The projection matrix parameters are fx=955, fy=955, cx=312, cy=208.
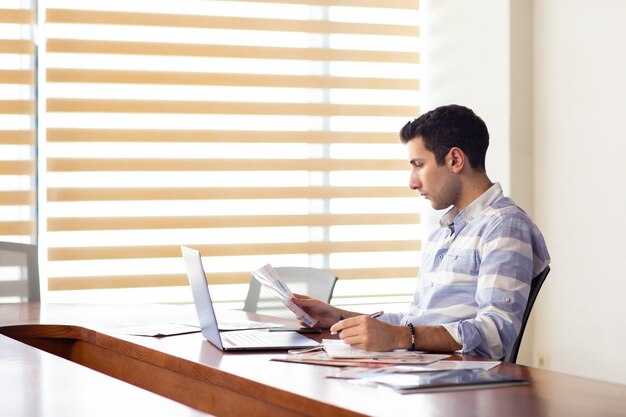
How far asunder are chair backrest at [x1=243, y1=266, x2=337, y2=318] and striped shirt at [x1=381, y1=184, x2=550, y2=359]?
586 millimetres

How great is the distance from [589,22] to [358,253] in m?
1.72

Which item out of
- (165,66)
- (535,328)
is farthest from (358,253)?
(165,66)

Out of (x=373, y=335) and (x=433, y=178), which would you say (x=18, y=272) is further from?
(x=373, y=335)

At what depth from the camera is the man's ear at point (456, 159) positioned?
8.72 feet

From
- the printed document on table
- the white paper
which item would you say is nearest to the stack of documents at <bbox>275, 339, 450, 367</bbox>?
the white paper

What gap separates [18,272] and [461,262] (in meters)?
2.05

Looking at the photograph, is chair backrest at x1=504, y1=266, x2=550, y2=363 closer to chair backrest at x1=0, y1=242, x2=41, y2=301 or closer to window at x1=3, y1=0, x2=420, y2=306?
chair backrest at x1=0, y1=242, x2=41, y2=301

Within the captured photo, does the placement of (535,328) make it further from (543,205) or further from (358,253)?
(358,253)

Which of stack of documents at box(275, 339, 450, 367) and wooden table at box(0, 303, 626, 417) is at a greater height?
stack of documents at box(275, 339, 450, 367)

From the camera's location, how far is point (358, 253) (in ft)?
16.8

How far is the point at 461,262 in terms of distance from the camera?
258cm

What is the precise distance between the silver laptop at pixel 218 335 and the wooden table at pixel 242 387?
1.8 inches

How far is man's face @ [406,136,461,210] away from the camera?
2.67 meters

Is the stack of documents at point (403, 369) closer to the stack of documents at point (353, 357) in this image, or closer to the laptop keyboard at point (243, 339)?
the stack of documents at point (353, 357)
